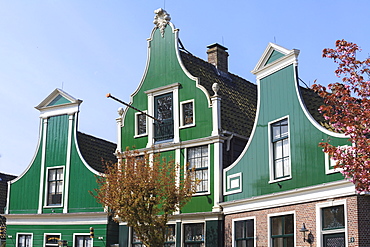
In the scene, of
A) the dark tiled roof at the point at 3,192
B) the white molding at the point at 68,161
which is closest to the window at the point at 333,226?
the white molding at the point at 68,161

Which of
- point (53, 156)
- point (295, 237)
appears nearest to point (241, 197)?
point (295, 237)

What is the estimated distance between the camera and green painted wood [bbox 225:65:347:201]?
18.0 meters

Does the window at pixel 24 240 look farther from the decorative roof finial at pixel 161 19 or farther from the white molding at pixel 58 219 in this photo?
the decorative roof finial at pixel 161 19

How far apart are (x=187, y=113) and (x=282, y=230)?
706cm

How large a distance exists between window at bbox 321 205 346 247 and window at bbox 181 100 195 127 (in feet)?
26.1

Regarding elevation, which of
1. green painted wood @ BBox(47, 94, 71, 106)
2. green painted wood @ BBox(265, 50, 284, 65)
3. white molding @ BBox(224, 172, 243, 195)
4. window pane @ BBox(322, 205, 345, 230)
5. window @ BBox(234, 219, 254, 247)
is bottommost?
window @ BBox(234, 219, 254, 247)

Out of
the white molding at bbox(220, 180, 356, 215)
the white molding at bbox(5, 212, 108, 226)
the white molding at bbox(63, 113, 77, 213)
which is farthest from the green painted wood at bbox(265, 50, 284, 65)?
the white molding at bbox(63, 113, 77, 213)

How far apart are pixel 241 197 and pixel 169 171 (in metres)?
2.81

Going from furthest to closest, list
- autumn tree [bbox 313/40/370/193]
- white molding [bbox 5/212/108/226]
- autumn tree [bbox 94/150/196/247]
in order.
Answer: white molding [bbox 5/212/108/226] → autumn tree [bbox 94/150/196/247] → autumn tree [bbox 313/40/370/193]

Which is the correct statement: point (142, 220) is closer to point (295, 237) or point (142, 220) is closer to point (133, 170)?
point (133, 170)

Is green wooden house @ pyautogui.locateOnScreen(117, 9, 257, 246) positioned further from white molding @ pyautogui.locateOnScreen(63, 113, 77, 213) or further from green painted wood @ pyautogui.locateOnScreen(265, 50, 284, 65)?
white molding @ pyautogui.locateOnScreen(63, 113, 77, 213)

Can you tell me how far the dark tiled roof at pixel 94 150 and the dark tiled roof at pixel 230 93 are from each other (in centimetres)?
643

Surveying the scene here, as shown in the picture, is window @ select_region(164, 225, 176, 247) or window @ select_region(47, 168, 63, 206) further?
window @ select_region(47, 168, 63, 206)

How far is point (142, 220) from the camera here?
20.8m
